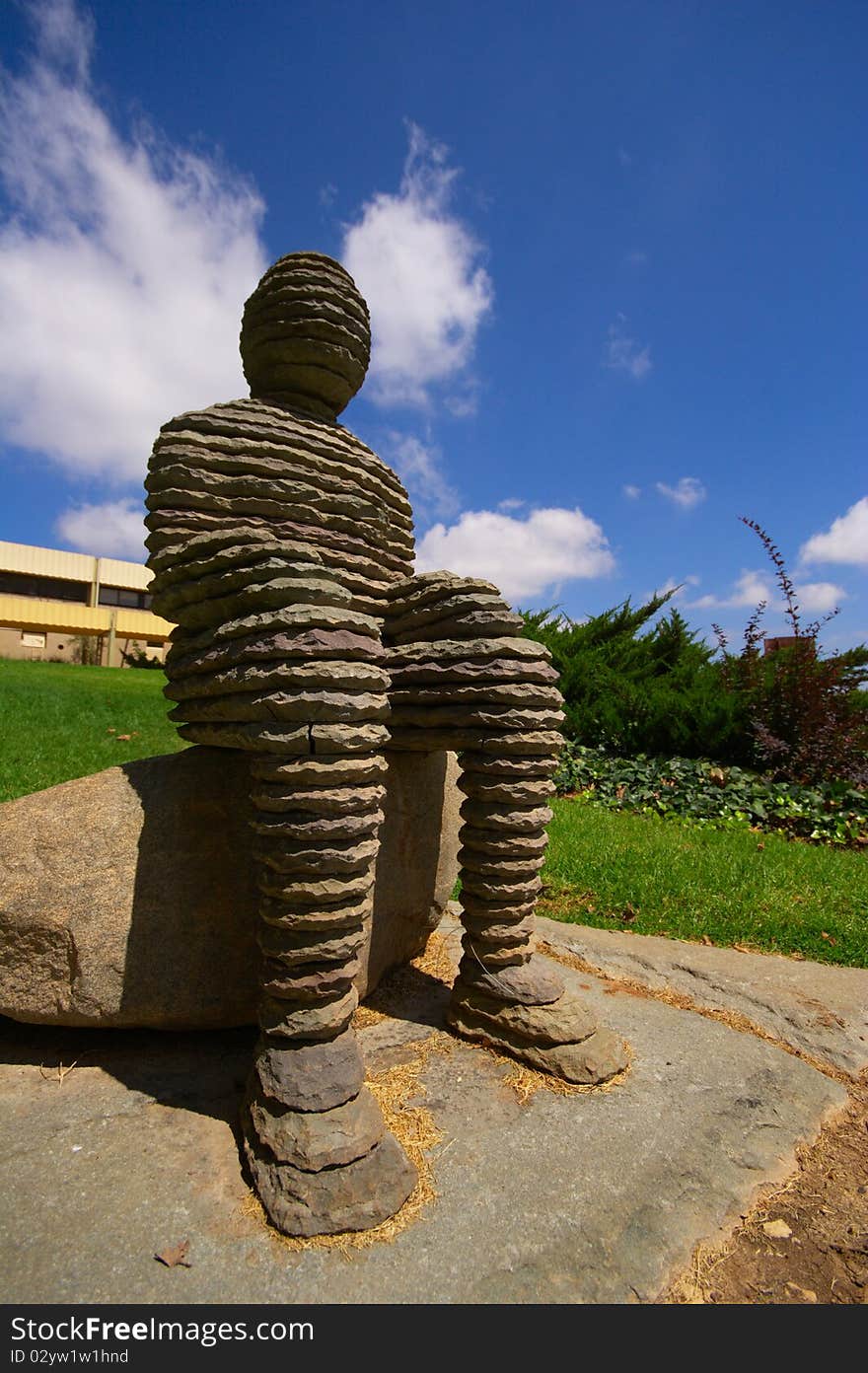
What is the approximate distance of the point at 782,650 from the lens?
9.51 meters

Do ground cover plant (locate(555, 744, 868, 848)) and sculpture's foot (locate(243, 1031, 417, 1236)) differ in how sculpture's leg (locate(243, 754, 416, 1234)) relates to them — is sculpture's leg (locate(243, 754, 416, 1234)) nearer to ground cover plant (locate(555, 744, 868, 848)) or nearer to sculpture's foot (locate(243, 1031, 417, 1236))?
sculpture's foot (locate(243, 1031, 417, 1236))

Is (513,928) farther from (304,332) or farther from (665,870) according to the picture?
(665,870)

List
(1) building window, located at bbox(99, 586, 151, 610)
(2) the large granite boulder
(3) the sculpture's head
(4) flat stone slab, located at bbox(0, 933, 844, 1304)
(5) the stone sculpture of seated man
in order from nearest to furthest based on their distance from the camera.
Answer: (4) flat stone slab, located at bbox(0, 933, 844, 1304), (5) the stone sculpture of seated man, (2) the large granite boulder, (3) the sculpture's head, (1) building window, located at bbox(99, 586, 151, 610)

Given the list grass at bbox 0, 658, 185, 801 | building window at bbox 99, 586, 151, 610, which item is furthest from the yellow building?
grass at bbox 0, 658, 185, 801

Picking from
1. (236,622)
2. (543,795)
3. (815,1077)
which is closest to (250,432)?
(236,622)

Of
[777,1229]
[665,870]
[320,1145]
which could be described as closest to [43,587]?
[665,870]

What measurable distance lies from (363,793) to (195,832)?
83 centimetres

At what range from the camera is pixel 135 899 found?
2576 mm

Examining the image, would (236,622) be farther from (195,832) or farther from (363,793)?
(195,832)

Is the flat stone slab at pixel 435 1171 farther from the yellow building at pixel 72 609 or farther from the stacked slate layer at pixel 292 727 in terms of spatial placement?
the yellow building at pixel 72 609

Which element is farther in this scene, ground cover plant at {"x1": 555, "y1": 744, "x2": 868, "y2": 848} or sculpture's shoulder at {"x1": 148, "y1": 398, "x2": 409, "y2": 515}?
ground cover plant at {"x1": 555, "y1": 744, "x2": 868, "y2": 848}

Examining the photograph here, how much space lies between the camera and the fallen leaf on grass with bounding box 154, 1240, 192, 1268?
1.78 metres

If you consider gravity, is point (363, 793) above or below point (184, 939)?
above

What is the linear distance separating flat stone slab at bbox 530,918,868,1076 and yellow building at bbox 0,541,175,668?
26725 mm
